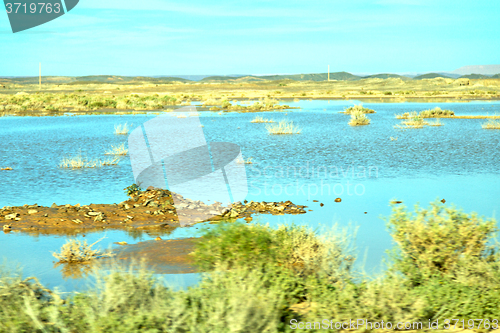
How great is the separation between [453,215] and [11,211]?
926 cm

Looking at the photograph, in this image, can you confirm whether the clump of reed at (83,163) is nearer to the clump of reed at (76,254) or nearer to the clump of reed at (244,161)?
the clump of reed at (244,161)

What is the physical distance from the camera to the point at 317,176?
604 inches

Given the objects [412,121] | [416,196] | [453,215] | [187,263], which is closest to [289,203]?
[416,196]

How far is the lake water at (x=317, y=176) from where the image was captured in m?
9.42

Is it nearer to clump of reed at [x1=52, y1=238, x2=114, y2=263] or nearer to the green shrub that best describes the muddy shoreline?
clump of reed at [x1=52, y1=238, x2=114, y2=263]

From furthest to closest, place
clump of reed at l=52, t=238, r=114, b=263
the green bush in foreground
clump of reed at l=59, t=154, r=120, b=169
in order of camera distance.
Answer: clump of reed at l=59, t=154, r=120, b=169, clump of reed at l=52, t=238, r=114, b=263, the green bush in foreground

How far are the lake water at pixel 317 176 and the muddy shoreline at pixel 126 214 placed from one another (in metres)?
0.54

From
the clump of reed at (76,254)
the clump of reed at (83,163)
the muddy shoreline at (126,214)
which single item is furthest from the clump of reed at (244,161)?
the clump of reed at (76,254)

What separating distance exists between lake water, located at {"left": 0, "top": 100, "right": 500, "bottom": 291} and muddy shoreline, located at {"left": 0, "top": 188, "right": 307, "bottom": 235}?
Answer: 54 centimetres

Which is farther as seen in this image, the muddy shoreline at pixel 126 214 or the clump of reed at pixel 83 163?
the clump of reed at pixel 83 163

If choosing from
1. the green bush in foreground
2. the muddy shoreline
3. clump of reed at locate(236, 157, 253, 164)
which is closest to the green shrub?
the green bush in foreground

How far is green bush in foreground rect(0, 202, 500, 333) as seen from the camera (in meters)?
4.92

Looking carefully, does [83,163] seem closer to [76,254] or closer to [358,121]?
[76,254]

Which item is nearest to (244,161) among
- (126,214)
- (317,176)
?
(317,176)
